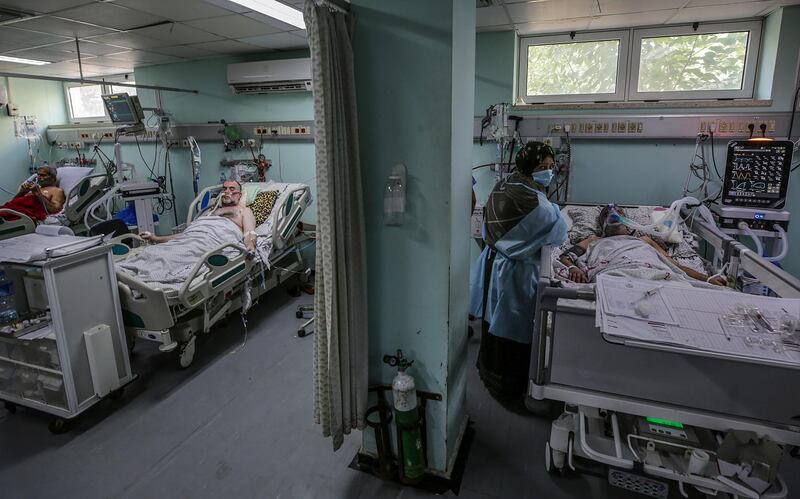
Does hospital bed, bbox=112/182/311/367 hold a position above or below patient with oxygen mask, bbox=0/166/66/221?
below

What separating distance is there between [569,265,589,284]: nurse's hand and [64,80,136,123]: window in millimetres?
7537

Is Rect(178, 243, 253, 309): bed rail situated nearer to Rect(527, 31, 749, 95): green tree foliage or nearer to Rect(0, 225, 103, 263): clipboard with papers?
Rect(0, 225, 103, 263): clipboard with papers

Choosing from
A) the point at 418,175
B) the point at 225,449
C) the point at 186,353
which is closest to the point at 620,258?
the point at 418,175

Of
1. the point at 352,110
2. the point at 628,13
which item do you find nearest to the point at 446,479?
the point at 352,110

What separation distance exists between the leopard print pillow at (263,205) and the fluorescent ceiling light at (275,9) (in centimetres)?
164

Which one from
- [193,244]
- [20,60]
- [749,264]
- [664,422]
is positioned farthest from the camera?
[20,60]

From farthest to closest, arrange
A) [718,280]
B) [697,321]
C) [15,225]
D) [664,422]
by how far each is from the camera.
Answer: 1. [15,225]
2. [718,280]
3. [664,422]
4. [697,321]

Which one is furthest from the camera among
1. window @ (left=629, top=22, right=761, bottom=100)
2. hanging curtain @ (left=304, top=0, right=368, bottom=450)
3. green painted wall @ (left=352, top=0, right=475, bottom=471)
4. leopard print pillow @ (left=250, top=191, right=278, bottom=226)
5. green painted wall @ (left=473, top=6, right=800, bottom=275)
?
leopard print pillow @ (left=250, top=191, right=278, bottom=226)

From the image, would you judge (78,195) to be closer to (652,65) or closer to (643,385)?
(643,385)

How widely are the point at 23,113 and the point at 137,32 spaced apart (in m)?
4.37

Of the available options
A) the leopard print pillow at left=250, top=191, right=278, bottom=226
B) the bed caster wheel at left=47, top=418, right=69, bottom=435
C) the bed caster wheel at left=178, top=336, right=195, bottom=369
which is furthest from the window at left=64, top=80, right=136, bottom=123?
the bed caster wheel at left=47, top=418, right=69, bottom=435

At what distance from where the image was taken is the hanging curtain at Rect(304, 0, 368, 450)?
1639 mm

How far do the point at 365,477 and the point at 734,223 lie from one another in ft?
10.4

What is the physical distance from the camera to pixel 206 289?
3131 mm
